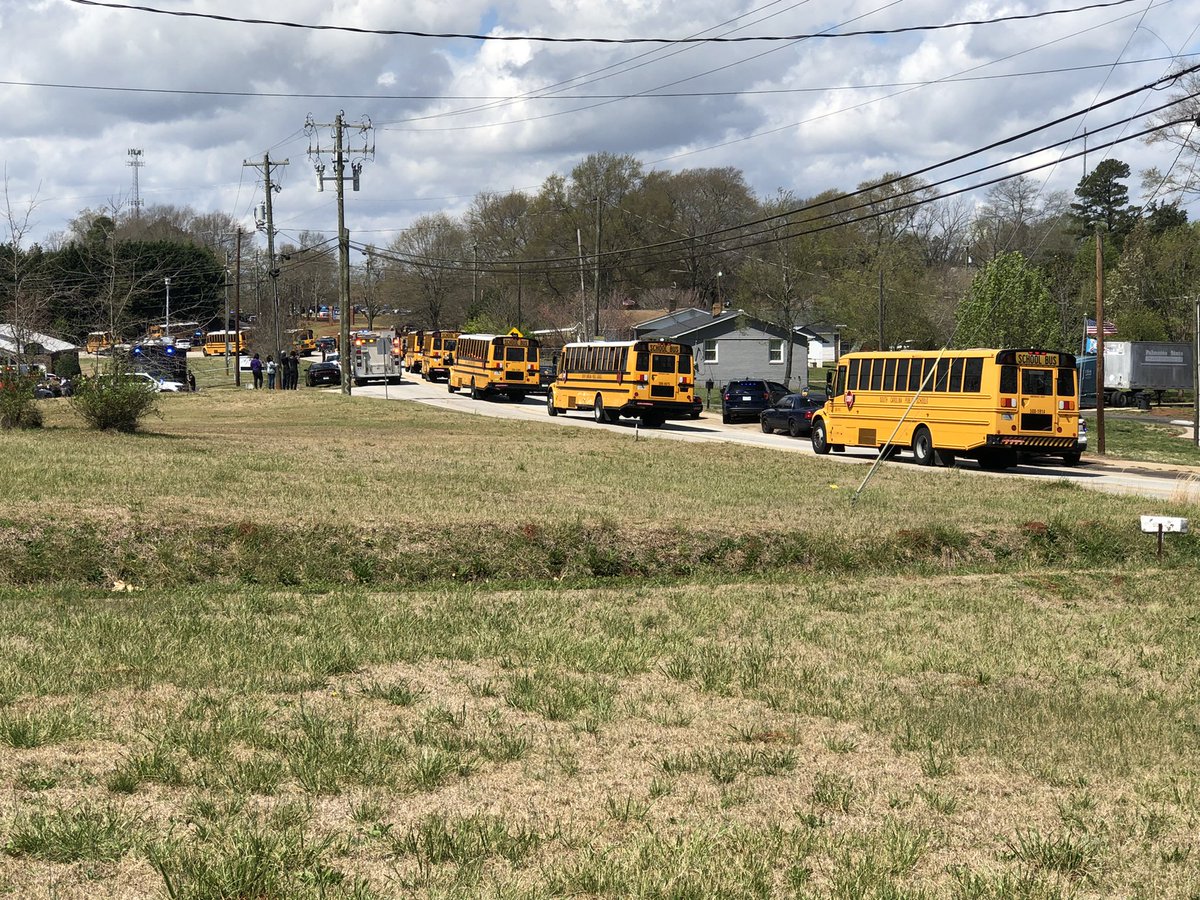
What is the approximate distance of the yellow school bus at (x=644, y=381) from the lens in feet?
146

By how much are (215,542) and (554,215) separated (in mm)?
100310

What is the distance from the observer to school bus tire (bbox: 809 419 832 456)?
35312mm

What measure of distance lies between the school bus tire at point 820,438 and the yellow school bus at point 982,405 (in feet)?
7.20

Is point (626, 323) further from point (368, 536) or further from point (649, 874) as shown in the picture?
point (649, 874)

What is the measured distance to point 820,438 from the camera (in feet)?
117

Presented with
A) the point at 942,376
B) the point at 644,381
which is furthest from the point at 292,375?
the point at 942,376

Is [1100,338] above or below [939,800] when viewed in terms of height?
above

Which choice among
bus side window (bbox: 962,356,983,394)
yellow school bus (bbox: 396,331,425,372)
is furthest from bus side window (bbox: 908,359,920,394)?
yellow school bus (bbox: 396,331,425,372)

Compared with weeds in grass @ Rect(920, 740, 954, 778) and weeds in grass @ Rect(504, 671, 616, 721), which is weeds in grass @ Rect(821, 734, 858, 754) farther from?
weeds in grass @ Rect(504, 671, 616, 721)

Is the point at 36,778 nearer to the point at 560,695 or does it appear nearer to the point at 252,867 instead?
the point at 252,867

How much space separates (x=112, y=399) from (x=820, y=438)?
61.2 ft

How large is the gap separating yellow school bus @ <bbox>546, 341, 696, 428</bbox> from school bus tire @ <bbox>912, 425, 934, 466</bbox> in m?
13.9

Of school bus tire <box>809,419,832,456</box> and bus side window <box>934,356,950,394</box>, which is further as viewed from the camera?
school bus tire <box>809,419,832,456</box>

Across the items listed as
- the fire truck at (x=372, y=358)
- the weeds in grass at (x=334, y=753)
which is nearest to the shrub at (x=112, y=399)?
the weeds in grass at (x=334, y=753)
